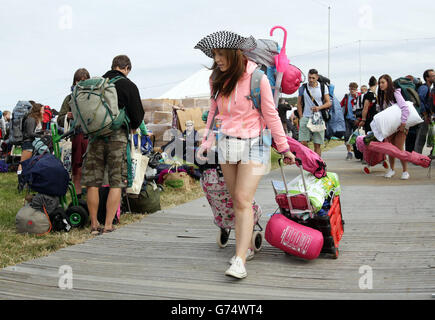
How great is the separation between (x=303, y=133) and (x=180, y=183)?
2.58m

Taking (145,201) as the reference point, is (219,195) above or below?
above

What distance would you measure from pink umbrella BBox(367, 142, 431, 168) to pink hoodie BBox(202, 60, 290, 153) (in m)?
5.77

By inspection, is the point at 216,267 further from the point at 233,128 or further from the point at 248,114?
the point at 248,114

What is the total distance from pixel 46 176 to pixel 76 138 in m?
1.34

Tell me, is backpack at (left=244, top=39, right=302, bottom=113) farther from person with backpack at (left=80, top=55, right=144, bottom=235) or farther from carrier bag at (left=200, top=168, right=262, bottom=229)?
person with backpack at (left=80, top=55, right=144, bottom=235)

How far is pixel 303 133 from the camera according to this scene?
9914 millimetres

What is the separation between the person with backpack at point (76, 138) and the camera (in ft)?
21.3

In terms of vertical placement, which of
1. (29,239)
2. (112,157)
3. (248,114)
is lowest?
(29,239)

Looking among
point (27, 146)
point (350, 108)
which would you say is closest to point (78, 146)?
point (27, 146)

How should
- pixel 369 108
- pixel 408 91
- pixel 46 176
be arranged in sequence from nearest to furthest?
1. pixel 46 176
2. pixel 408 91
3. pixel 369 108

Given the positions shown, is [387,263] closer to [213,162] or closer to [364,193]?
[213,162]

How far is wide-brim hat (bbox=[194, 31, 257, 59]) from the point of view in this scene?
4004mm

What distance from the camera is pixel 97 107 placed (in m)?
5.37
